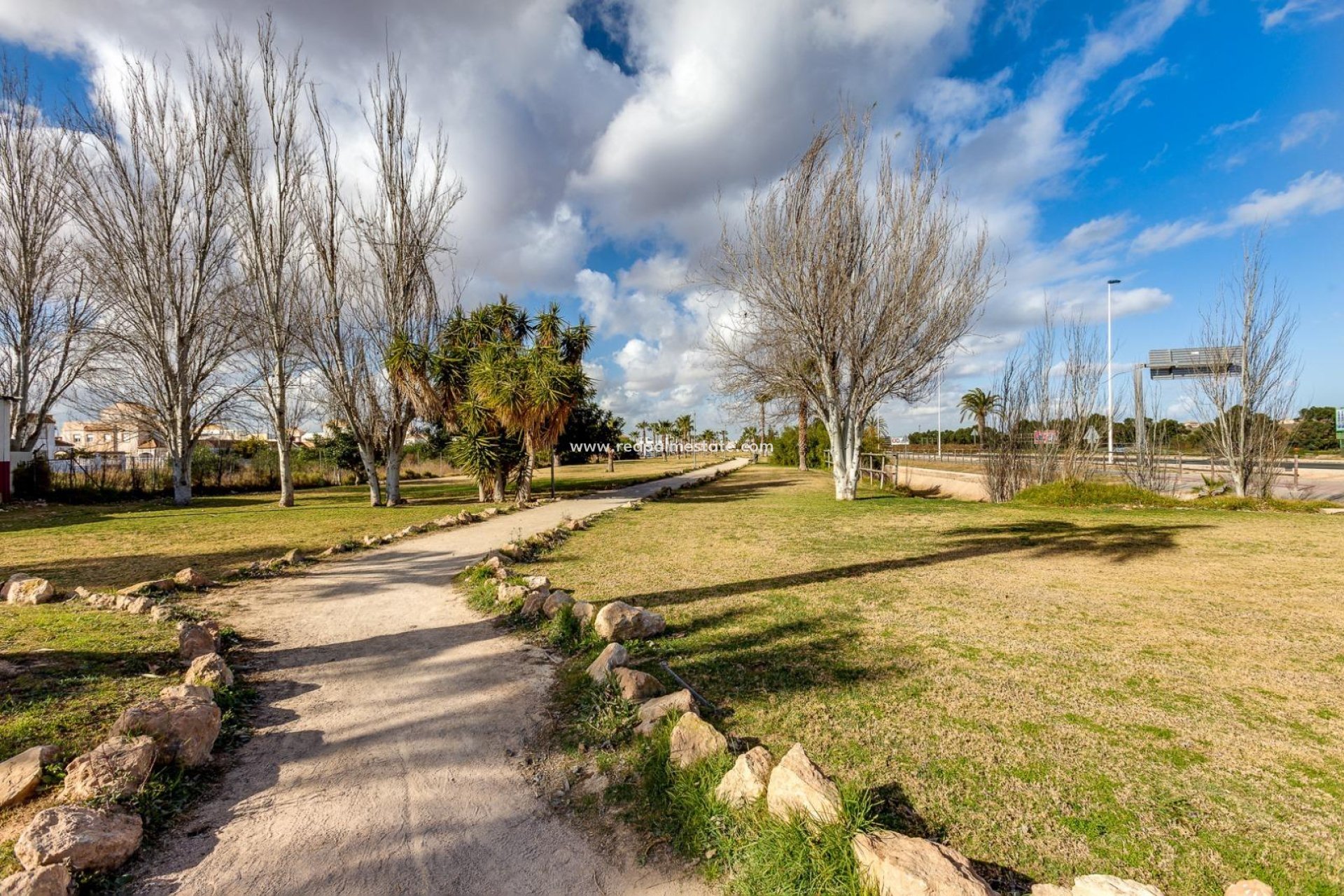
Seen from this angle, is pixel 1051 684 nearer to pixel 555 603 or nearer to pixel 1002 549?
pixel 555 603

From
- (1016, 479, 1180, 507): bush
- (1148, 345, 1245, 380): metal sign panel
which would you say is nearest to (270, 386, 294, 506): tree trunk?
(1016, 479, 1180, 507): bush

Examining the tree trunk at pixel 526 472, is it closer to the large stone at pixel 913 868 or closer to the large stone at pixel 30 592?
the large stone at pixel 30 592

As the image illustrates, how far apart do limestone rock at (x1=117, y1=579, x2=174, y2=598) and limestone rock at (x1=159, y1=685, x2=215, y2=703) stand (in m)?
3.33

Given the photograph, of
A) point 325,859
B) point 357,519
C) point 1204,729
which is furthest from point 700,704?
point 357,519

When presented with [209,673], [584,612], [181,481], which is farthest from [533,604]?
[181,481]

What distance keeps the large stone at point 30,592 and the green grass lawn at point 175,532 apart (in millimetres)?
551

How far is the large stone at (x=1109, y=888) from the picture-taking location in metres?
1.72

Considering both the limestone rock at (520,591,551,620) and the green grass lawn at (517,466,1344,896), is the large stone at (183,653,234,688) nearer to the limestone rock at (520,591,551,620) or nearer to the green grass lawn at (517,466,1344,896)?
the limestone rock at (520,591,551,620)

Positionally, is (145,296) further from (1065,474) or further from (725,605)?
(1065,474)

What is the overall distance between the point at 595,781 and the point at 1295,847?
289cm

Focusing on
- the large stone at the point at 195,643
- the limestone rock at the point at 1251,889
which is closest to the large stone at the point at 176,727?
the large stone at the point at 195,643

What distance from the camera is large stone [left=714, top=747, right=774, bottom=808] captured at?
2.41m

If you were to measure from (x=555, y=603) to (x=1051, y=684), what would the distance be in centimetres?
396

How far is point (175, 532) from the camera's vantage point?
35.4 ft
